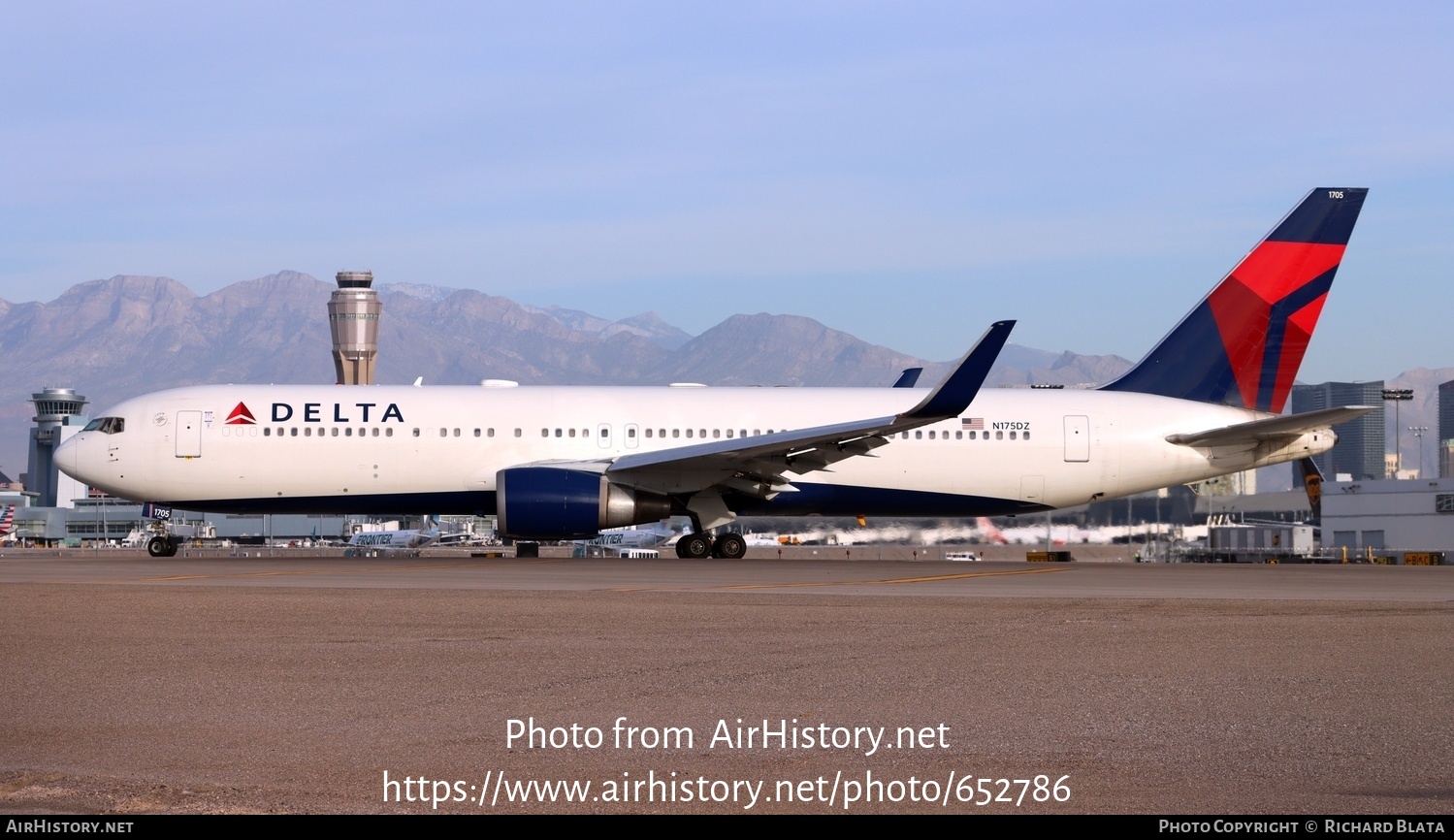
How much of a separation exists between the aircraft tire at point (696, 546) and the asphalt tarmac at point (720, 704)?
12.2 m

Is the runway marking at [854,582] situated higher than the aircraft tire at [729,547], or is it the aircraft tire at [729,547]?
the aircraft tire at [729,547]

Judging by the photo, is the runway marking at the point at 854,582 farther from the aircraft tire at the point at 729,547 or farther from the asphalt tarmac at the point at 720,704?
the aircraft tire at the point at 729,547

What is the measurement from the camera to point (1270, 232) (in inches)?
1200

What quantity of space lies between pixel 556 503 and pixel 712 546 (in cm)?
427

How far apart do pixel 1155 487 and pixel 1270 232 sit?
19.4 feet

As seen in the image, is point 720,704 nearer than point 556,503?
Yes

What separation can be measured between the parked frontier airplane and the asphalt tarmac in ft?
37.5

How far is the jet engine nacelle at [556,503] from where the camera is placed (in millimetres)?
26734

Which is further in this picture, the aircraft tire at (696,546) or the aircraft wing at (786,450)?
the aircraft tire at (696,546)

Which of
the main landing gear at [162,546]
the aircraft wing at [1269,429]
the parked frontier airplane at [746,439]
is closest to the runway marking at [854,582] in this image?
the parked frontier airplane at [746,439]

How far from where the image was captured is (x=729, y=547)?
29578mm

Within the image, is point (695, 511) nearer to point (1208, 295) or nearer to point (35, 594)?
point (1208, 295)

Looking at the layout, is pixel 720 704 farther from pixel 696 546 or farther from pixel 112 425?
pixel 112 425

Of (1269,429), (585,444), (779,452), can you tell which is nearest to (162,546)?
(585,444)
